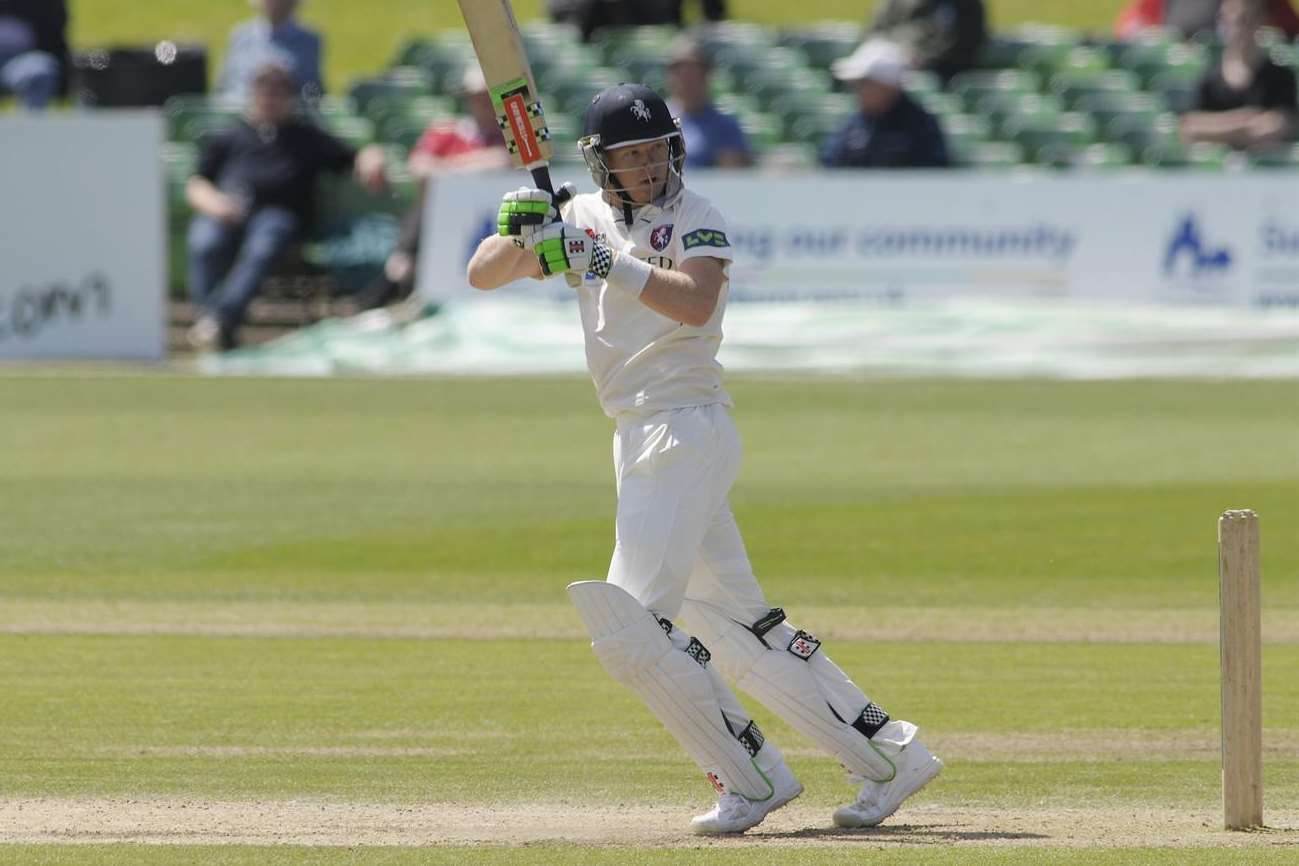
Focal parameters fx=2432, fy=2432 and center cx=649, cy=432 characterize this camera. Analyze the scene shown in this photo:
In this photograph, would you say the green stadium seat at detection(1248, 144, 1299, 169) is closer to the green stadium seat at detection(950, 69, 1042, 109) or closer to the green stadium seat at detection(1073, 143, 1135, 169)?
the green stadium seat at detection(1073, 143, 1135, 169)

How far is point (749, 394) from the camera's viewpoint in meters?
16.4

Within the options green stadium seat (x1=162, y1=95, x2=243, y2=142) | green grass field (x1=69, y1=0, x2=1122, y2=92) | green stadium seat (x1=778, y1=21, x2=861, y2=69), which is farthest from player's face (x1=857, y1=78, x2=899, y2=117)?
green grass field (x1=69, y1=0, x2=1122, y2=92)

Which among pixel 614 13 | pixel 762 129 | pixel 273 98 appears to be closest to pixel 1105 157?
pixel 762 129

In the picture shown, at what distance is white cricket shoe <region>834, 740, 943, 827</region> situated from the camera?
585 cm

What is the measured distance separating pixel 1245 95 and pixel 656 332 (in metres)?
14.0

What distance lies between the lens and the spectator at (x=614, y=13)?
73.8 feet

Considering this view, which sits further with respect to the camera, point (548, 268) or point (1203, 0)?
point (1203, 0)

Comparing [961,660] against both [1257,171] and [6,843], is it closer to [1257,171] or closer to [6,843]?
[6,843]

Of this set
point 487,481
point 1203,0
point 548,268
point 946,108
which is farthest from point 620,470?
point 1203,0

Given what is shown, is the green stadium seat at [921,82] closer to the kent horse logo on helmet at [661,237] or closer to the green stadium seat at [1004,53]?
the green stadium seat at [1004,53]

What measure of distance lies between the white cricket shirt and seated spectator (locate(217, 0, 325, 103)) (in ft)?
50.7

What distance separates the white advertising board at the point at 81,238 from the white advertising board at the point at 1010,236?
116 inches

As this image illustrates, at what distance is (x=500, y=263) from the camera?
230 inches

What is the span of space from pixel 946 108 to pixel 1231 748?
51.3 feet
